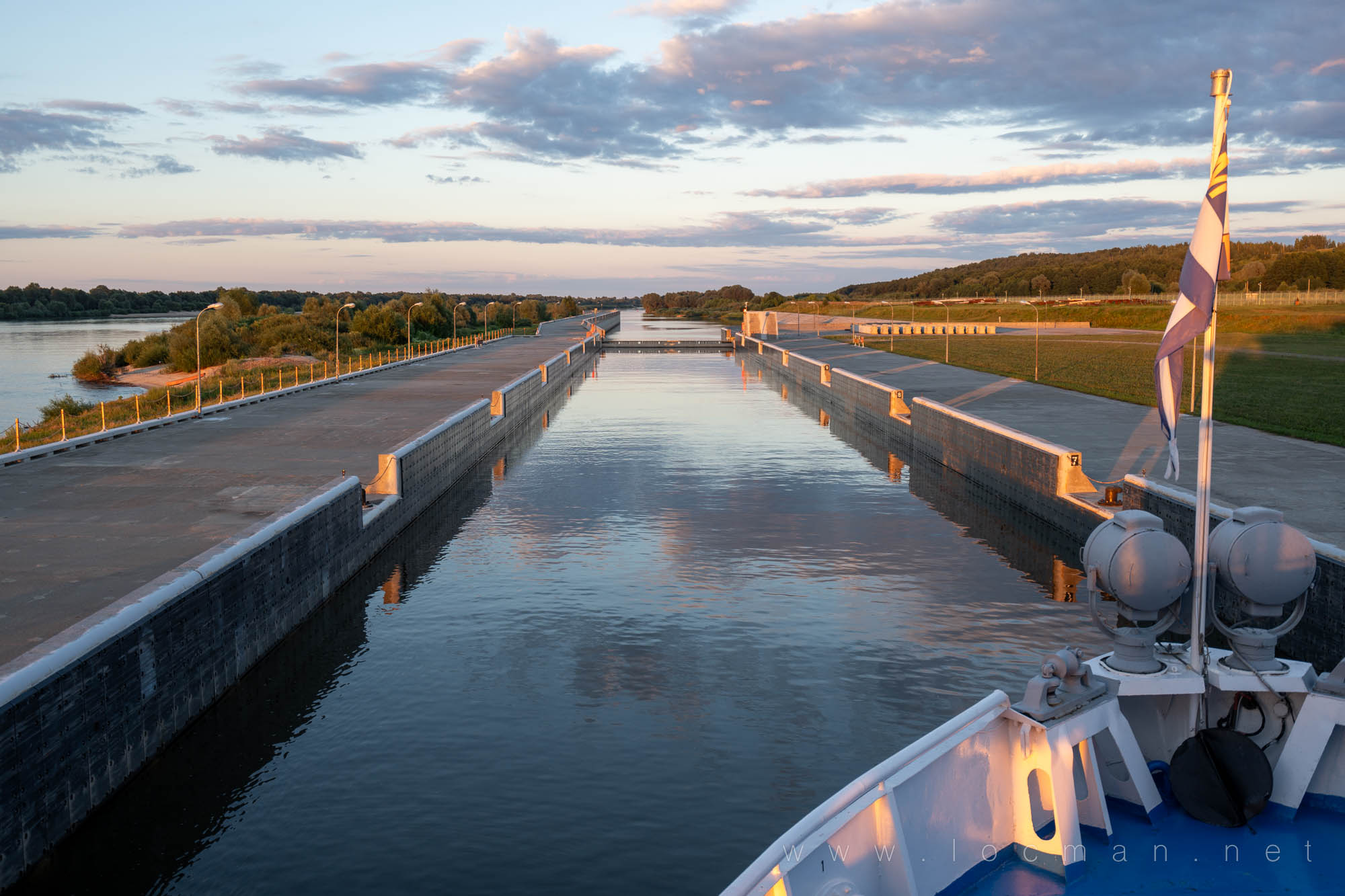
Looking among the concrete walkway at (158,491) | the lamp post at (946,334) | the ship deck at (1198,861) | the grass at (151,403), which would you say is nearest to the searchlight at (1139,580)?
the ship deck at (1198,861)

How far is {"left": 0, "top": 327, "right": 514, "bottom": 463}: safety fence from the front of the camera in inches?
1304

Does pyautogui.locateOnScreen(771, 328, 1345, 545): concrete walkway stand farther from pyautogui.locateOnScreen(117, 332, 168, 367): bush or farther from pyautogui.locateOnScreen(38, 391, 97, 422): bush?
pyautogui.locateOnScreen(117, 332, 168, 367): bush

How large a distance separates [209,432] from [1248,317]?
3344 inches

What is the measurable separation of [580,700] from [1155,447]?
20089 millimetres

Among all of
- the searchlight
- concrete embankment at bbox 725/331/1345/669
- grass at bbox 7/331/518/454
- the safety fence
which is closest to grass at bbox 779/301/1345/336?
concrete embankment at bbox 725/331/1345/669

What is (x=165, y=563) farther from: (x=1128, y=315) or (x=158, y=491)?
(x=1128, y=315)

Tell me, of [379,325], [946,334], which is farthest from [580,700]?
[379,325]

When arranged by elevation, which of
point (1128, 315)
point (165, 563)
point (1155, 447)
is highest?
point (1128, 315)

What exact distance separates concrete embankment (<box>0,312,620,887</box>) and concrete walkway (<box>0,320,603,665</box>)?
7 centimetres

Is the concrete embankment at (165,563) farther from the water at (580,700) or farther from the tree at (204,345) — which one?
the tree at (204,345)

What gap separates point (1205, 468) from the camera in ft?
33.9

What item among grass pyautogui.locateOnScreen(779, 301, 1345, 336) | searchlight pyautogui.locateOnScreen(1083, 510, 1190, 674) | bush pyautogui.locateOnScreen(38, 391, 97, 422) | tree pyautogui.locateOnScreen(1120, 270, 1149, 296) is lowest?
bush pyautogui.locateOnScreen(38, 391, 97, 422)

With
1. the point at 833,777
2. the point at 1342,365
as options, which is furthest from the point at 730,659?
the point at 1342,365

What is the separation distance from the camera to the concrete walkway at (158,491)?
14305 mm
